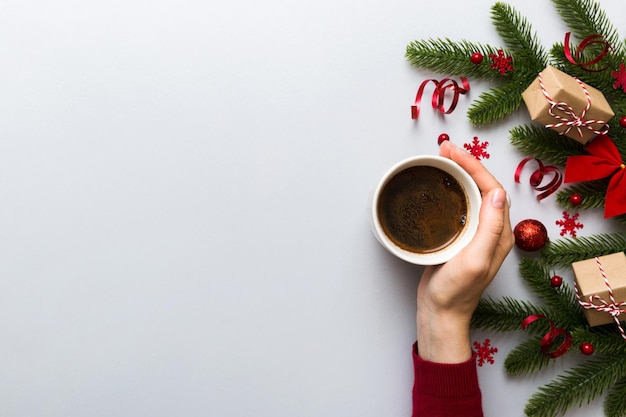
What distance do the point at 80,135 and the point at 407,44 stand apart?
647 millimetres

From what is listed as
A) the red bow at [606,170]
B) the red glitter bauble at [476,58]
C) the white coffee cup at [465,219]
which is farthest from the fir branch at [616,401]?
the red glitter bauble at [476,58]

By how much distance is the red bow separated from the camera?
1138mm

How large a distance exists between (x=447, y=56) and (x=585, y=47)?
0.27 metres

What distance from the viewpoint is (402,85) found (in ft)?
3.85

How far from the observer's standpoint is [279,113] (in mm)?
1152

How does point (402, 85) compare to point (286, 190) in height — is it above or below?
above

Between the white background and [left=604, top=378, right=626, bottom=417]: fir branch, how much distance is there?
24 millimetres

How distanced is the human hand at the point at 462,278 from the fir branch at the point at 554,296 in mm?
113

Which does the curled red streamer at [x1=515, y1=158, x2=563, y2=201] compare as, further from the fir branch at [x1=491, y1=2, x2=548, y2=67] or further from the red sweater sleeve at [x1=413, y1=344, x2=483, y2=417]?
the red sweater sleeve at [x1=413, y1=344, x2=483, y2=417]

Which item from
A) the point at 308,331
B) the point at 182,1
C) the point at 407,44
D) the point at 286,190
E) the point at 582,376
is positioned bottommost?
the point at 582,376

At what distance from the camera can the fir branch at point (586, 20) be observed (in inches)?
45.6

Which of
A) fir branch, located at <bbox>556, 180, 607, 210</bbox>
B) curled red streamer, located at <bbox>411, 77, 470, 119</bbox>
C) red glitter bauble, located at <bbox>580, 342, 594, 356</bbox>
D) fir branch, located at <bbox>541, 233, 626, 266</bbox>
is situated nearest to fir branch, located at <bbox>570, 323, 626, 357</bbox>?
red glitter bauble, located at <bbox>580, 342, 594, 356</bbox>

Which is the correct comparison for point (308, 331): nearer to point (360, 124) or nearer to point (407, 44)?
point (360, 124)

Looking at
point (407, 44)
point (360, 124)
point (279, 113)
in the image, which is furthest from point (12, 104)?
point (407, 44)
